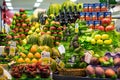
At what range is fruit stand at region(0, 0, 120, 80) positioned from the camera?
120 inches

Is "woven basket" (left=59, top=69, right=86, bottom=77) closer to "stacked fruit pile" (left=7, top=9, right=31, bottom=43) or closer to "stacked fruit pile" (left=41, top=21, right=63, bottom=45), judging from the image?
"stacked fruit pile" (left=41, top=21, right=63, bottom=45)

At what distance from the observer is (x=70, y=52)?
3951mm

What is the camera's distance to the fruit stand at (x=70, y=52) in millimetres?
3057

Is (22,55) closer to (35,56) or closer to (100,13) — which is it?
(35,56)

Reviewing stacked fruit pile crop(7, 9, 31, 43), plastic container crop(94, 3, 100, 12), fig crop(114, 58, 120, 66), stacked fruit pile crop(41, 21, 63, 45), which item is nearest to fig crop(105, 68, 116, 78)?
fig crop(114, 58, 120, 66)

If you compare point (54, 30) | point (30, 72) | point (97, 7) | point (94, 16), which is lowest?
point (30, 72)

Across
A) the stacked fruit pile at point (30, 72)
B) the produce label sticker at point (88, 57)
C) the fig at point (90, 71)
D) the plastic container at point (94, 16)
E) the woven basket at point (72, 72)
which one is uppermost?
the plastic container at point (94, 16)

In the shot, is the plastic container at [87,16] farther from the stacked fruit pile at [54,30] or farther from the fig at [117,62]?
the fig at [117,62]

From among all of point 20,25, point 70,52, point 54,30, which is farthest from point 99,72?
point 20,25

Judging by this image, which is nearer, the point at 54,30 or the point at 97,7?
the point at 54,30

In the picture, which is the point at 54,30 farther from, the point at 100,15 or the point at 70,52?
the point at 70,52

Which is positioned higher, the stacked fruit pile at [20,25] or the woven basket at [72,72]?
the stacked fruit pile at [20,25]

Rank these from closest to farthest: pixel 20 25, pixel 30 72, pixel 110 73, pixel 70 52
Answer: pixel 30 72, pixel 110 73, pixel 70 52, pixel 20 25

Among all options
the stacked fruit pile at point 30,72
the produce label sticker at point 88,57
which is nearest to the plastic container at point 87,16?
the produce label sticker at point 88,57
